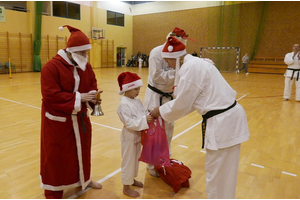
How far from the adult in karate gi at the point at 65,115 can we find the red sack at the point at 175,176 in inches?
40.5

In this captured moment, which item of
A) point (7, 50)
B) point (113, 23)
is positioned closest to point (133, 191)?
point (7, 50)

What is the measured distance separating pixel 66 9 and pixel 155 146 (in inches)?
772

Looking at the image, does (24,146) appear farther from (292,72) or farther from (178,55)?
(292,72)

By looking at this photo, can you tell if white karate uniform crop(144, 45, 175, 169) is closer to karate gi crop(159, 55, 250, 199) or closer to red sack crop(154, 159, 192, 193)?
red sack crop(154, 159, 192, 193)

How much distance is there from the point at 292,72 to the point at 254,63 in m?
13.3

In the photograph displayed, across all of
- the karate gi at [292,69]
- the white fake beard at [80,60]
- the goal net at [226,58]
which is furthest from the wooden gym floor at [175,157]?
the goal net at [226,58]

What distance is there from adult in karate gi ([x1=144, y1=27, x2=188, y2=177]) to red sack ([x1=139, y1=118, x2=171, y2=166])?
1.81 ft

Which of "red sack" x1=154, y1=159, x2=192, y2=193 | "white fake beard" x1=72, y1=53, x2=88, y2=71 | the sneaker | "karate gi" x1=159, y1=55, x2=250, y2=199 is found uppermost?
"white fake beard" x1=72, y1=53, x2=88, y2=71

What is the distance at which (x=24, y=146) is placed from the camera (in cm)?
402

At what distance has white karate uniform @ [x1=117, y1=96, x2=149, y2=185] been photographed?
2531mm

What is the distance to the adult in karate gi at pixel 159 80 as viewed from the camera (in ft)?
9.96

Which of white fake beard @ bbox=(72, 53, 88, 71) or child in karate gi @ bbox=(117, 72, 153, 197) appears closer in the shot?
white fake beard @ bbox=(72, 53, 88, 71)

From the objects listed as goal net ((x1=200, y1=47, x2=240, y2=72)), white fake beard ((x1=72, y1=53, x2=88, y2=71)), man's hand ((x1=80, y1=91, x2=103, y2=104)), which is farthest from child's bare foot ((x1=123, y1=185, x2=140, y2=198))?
goal net ((x1=200, y1=47, x2=240, y2=72))

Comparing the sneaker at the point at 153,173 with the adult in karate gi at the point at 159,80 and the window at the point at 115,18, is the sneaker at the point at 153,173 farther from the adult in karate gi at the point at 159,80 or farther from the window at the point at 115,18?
the window at the point at 115,18
